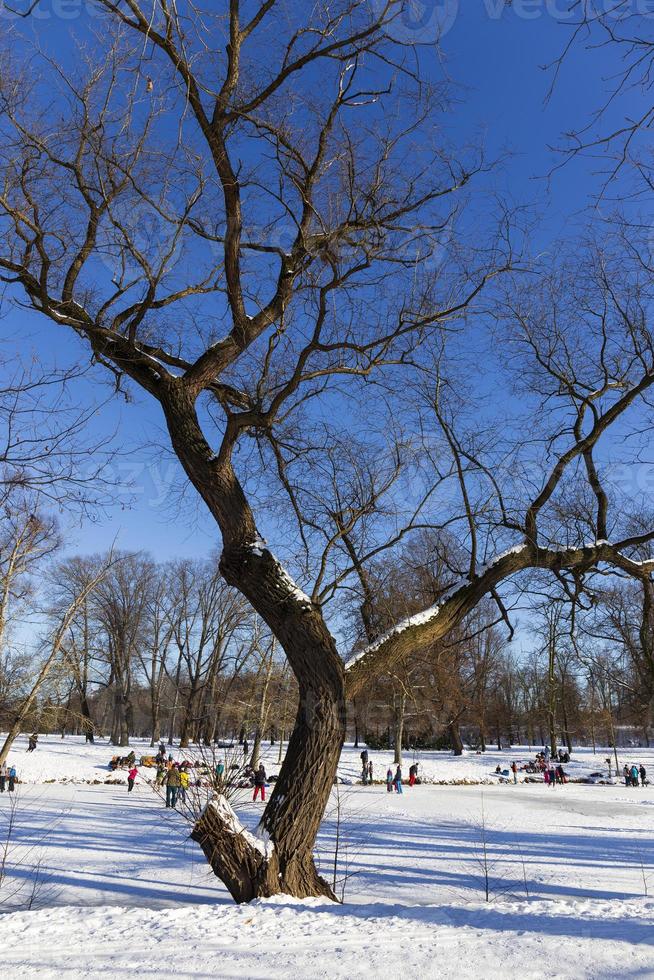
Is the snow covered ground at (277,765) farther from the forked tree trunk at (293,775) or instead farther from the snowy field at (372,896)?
the forked tree trunk at (293,775)

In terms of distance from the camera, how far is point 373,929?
15.6 ft

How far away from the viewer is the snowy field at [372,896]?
4.07 m

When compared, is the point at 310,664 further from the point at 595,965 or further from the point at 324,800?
the point at 595,965

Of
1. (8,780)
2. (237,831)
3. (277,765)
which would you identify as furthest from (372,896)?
(277,765)

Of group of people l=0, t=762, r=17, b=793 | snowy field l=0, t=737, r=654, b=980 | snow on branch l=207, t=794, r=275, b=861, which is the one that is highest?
snow on branch l=207, t=794, r=275, b=861

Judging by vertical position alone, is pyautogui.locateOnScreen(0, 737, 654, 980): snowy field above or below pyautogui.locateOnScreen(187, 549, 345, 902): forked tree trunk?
below

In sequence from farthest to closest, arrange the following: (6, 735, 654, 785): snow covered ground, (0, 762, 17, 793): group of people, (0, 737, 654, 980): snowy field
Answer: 1. (6, 735, 654, 785): snow covered ground
2. (0, 762, 17, 793): group of people
3. (0, 737, 654, 980): snowy field

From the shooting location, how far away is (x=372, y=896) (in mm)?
9898

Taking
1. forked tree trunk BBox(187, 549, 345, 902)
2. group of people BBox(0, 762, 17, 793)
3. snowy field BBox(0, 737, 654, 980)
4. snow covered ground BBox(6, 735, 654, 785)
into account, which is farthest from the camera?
snow covered ground BBox(6, 735, 654, 785)

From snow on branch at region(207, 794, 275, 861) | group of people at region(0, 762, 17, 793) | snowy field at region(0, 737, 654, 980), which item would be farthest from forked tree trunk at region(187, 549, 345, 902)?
group of people at region(0, 762, 17, 793)

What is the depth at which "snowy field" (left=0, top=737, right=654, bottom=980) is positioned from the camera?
407 centimetres

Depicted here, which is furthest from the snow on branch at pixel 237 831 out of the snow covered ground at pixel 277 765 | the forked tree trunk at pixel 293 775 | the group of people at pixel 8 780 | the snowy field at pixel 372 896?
the snow covered ground at pixel 277 765

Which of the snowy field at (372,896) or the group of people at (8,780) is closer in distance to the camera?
the snowy field at (372,896)

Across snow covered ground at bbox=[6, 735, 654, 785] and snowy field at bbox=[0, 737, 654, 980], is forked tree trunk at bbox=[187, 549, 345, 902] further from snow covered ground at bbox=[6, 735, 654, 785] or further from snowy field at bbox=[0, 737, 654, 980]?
snow covered ground at bbox=[6, 735, 654, 785]
